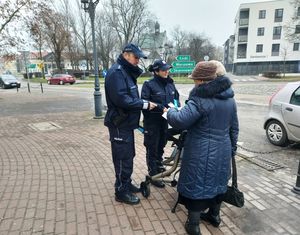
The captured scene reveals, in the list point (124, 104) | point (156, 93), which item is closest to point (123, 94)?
point (124, 104)

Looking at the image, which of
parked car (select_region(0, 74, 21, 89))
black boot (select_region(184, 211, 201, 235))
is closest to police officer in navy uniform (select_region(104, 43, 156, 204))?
black boot (select_region(184, 211, 201, 235))

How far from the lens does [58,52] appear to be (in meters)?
46.5

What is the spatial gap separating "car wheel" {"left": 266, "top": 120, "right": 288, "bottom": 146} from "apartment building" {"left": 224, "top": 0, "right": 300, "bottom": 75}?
48.4 m

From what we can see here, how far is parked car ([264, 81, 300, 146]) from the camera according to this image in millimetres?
5680

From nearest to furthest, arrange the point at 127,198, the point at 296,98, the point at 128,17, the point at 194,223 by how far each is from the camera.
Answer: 1. the point at 194,223
2. the point at 127,198
3. the point at 296,98
4. the point at 128,17

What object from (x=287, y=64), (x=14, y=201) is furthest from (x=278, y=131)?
(x=287, y=64)

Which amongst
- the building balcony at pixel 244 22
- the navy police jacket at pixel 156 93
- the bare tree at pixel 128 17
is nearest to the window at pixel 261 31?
the building balcony at pixel 244 22

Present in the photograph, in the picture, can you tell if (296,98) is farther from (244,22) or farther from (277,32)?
(244,22)

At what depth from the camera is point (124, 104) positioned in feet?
9.66

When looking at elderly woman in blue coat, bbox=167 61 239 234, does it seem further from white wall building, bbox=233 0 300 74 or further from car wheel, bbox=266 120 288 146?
white wall building, bbox=233 0 300 74

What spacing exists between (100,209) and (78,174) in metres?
1.22

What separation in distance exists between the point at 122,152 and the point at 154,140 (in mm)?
781

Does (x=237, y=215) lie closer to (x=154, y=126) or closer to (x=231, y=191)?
(x=231, y=191)

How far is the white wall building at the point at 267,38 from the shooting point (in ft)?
163
